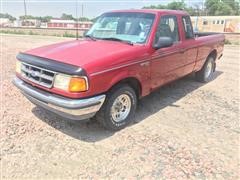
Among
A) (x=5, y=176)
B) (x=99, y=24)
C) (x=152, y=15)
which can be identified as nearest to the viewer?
(x=5, y=176)

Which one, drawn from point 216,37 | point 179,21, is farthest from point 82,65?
point 216,37

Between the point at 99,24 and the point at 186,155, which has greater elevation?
the point at 99,24

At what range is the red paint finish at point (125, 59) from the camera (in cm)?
358

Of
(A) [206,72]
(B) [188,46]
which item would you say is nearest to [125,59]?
(B) [188,46]

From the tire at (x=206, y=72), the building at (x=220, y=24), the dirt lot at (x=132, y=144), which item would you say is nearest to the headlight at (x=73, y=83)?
the dirt lot at (x=132, y=144)

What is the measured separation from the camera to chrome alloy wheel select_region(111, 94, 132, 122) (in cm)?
410

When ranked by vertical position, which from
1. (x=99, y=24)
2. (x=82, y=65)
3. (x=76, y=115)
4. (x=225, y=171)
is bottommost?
(x=225, y=171)

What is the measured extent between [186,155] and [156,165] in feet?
1.67

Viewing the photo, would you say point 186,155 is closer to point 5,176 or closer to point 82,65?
point 82,65

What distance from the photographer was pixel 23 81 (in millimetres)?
4254

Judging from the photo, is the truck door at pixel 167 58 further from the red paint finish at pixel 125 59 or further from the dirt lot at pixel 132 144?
the dirt lot at pixel 132 144

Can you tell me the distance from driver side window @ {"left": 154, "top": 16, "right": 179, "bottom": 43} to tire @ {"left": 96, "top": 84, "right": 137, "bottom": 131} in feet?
3.76

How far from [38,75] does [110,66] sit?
109cm

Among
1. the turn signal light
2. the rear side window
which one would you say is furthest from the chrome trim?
the rear side window
